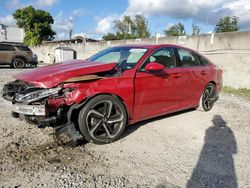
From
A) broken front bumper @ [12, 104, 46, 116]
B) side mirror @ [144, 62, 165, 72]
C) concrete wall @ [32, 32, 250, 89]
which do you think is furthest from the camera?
concrete wall @ [32, 32, 250, 89]

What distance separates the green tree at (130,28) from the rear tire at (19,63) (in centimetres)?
3013

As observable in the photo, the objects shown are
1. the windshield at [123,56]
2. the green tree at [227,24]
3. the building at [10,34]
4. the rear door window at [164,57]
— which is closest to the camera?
the windshield at [123,56]

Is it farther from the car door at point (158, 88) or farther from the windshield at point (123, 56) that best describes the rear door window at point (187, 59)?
the windshield at point (123, 56)

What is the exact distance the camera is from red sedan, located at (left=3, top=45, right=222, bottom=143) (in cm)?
346

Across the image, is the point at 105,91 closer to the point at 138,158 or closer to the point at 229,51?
the point at 138,158

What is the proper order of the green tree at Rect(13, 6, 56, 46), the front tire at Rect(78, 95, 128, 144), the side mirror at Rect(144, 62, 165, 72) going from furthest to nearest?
1. the green tree at Rect(13, 6, 56, 46)
2. the side mirror at Rect(144, 62, 165, 72)
3. the front tire at Rect(78, 95, 128, 144)

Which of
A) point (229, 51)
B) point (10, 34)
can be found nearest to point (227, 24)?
point (229, 51)

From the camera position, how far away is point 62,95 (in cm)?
348

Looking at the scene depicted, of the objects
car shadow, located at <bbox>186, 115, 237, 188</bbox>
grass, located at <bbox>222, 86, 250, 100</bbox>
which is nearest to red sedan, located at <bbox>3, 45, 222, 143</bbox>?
car shadow, located at <bbox>186, 115, 237, 188</bbox>

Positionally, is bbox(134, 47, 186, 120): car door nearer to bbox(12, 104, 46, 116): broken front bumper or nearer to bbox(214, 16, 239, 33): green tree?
bbox(12, 104, 46, 116): broken front bumper

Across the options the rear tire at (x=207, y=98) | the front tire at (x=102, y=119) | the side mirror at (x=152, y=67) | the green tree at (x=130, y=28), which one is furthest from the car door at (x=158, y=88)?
the green tree at (x=130, y=28)

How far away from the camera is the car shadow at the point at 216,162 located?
2924 millimetres

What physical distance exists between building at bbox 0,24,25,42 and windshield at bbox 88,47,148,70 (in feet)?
133

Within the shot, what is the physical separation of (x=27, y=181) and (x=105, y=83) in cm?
165
